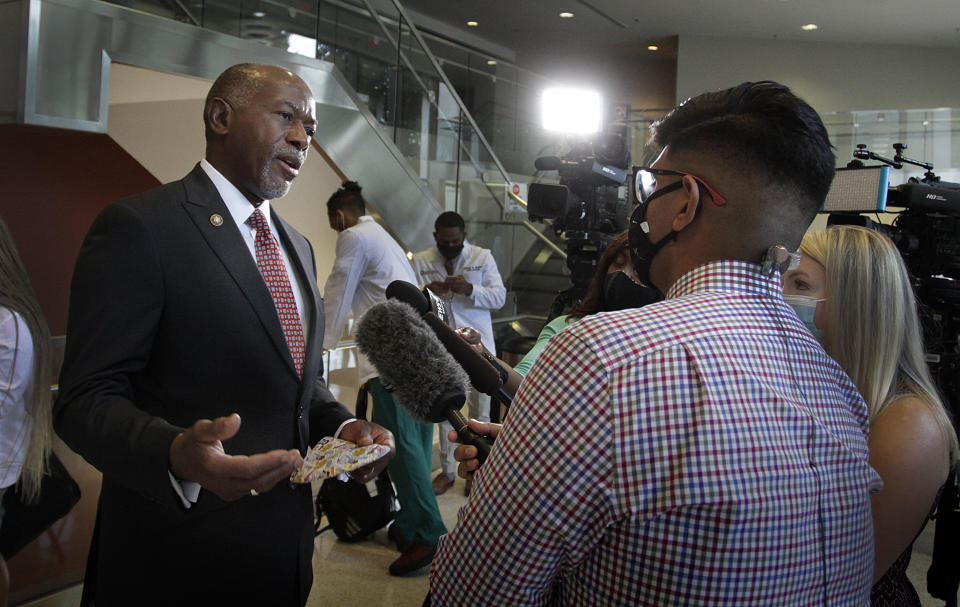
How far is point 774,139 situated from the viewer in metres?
0.99

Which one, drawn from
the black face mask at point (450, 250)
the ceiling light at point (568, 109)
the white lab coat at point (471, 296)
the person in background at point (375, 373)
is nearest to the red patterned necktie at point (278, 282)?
the person in background at point (375, 373)

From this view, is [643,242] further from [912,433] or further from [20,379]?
[20,379]

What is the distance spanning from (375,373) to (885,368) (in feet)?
8.18

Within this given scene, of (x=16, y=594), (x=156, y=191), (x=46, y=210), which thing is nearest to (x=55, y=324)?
(x=46, y=210)

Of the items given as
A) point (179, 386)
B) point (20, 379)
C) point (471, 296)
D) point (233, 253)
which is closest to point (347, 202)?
point (471, 296)

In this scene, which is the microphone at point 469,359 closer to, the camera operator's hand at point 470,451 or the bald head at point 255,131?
the camera operator's hand at point 470,451

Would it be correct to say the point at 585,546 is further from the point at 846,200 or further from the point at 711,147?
the point at 846,200

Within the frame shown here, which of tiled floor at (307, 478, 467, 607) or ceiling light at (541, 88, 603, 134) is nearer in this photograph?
tiled floor at (307, 478, 467, 607)

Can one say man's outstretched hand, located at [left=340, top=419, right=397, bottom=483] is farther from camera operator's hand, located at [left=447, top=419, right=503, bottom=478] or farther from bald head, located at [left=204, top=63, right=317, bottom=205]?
bald head, located at [left=204, top=63, right=317, bottom=205]

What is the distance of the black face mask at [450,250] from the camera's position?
4.44m

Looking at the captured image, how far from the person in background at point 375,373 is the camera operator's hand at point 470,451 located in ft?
6.35

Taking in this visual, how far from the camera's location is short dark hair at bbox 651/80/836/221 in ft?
3.25

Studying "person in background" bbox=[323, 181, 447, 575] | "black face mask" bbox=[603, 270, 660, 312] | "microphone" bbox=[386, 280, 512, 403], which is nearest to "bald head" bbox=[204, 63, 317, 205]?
"microphone" bbox=[386, 280, 512, 403]

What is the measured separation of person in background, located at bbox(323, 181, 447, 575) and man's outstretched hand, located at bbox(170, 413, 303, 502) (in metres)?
2.08
